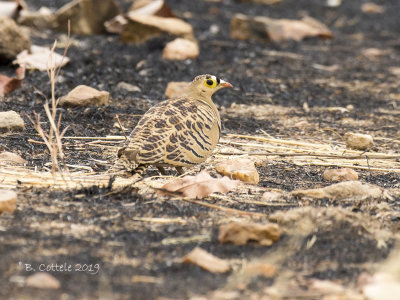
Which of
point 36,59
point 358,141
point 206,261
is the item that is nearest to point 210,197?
point 206,261

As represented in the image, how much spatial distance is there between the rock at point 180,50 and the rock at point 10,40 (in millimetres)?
1646

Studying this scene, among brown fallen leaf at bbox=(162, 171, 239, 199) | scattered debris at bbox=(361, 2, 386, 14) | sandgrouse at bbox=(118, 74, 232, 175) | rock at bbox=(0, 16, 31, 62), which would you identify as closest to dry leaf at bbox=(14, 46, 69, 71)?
rock at bbox=(0, 16, 31, 62)

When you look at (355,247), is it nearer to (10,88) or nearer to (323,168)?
(323,168)

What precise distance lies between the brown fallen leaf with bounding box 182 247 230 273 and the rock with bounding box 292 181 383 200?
1.27 meters

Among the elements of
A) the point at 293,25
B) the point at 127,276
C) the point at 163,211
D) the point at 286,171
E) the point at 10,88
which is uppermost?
the point at 127,276

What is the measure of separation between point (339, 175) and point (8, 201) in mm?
2296

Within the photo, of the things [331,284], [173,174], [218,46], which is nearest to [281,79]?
[218,46]

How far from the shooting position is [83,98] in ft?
21.0

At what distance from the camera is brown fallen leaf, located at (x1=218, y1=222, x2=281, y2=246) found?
350 centimetres

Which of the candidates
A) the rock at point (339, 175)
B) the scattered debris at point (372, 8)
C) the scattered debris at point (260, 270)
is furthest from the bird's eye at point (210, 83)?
the scattered debris at point (372, 8)

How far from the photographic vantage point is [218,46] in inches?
384

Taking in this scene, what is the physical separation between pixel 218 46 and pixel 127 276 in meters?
6.94

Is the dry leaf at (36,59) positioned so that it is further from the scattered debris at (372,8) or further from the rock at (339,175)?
the scattered debris at (372,8)

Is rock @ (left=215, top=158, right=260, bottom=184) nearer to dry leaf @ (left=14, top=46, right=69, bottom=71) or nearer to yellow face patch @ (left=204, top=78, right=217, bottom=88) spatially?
yellow face patch @ (left=204, top=78, right=217, bottom=88)
